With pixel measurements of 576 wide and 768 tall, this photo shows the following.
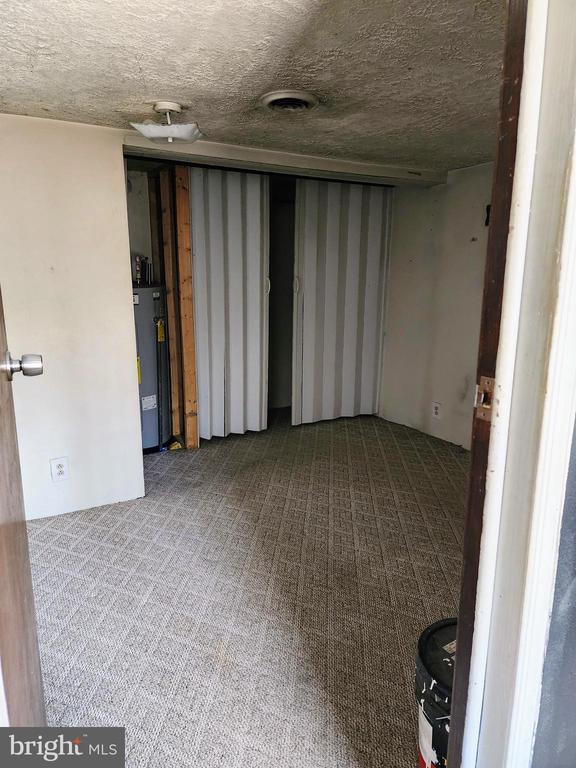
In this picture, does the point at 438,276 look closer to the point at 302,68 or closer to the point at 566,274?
the point at 302,68

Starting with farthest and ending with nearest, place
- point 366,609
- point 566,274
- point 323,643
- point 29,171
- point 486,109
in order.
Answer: point 29,171
point 486,109
point 366,609
point 323,643
point 566,274

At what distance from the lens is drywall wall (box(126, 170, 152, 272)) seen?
12.1ft

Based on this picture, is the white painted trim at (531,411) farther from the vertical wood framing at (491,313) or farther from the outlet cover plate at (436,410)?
the outlet cover plate at (436,410)

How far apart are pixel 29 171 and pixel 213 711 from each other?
2.45 metres

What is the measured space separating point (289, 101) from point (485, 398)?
175cm

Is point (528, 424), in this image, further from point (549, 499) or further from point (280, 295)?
point (280, 295)

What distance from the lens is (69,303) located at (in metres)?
2.53

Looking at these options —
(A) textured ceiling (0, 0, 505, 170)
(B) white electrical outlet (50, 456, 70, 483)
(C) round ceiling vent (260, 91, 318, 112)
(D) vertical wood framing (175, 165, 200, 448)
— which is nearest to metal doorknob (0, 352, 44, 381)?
(A) textured ceiling (0, 0, 505, 170)

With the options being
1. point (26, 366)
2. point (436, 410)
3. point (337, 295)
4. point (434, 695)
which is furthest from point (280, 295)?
point (434, 695)

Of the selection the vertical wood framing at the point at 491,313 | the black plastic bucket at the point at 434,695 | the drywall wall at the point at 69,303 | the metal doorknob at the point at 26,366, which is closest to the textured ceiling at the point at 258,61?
the drywall wall at the point at 69,303

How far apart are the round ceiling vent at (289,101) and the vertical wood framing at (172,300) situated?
1.53 meters

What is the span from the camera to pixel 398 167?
11.1ft

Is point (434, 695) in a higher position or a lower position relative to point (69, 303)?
lower

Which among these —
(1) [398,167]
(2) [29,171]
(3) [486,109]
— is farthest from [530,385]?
(1) [398,167]
